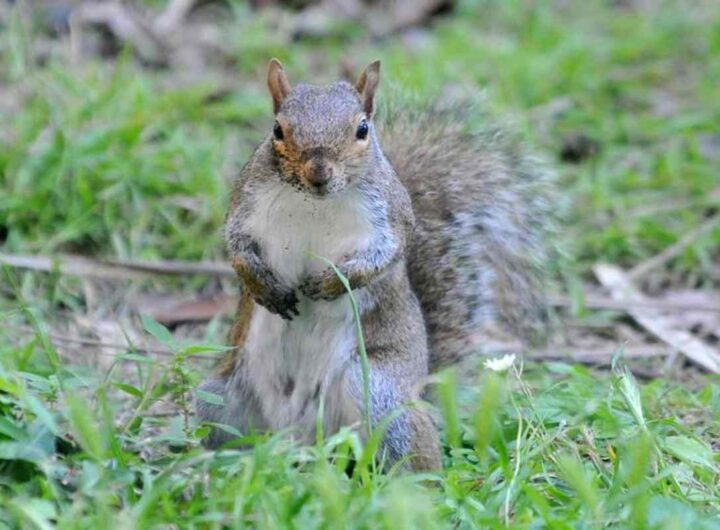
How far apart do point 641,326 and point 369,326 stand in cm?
133

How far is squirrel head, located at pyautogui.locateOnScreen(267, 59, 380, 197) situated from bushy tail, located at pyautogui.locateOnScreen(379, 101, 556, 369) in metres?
0.48

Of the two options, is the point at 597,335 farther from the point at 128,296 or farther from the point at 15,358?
the point at 15,358

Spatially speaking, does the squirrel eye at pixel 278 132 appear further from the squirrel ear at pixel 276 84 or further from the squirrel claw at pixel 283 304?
the squirrel claw at pixel 283 304

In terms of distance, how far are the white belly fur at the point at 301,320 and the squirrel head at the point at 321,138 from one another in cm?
6

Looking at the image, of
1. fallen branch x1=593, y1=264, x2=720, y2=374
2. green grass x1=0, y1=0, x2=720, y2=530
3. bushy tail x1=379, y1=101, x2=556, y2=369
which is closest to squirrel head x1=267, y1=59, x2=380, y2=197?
green grass x1=0, y1=0, x2=720, y2=530

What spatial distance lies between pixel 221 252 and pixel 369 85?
4.49 feet

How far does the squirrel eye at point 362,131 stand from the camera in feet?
8.88

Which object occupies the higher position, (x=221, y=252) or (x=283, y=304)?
(x=283, y=304)

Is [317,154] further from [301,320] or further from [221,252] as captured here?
[221,252]

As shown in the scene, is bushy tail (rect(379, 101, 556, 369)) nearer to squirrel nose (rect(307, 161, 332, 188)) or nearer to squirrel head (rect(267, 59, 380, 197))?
squirrel head (rect(267, 59, 380, 197))

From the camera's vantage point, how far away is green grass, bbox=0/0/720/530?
88.5 inches

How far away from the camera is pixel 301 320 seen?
2.85 m

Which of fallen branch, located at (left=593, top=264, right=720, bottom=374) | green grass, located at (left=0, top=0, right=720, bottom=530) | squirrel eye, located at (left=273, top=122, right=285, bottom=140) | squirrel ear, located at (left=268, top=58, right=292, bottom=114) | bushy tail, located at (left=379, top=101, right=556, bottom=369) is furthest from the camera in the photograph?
fallen branch, located at (left=593, top=264, right=720, bottom=374)

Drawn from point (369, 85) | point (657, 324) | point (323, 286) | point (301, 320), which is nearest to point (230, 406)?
point (301, 320)
